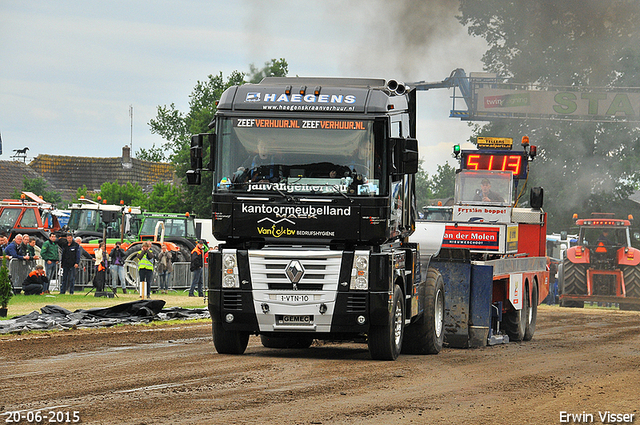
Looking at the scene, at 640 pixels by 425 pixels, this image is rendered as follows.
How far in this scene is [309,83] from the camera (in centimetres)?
1289

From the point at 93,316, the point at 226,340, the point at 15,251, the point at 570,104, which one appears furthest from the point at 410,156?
the point at 570,104

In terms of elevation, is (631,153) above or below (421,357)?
above

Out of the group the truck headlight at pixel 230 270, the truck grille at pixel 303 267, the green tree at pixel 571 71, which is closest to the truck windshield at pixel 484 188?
the truck grille at pixel 303 267

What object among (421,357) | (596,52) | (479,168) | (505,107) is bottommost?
(421,357)

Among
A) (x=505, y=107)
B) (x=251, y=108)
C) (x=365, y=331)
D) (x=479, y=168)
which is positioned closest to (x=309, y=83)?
(x=251, y=108)

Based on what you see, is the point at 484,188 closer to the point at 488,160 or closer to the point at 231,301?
the point at 488,160

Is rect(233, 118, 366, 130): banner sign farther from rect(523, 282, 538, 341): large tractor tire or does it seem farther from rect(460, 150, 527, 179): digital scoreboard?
rect(460, 150, 527, 179): digital scoreboard

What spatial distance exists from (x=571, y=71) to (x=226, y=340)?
3587 cm

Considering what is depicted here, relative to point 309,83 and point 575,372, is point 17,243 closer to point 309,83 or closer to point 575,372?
point 309,83

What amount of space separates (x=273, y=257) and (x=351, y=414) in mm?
3991

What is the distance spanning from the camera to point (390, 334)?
12344mm

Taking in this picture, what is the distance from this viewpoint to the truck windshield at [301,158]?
12.0m

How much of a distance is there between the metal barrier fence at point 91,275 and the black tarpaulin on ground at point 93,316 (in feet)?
22.4

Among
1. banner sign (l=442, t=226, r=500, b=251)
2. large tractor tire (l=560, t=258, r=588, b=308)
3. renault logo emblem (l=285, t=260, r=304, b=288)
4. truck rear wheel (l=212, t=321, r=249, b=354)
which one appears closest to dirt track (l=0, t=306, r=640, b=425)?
truck rear wheel (l=212, t=321, r=249, b=354)
